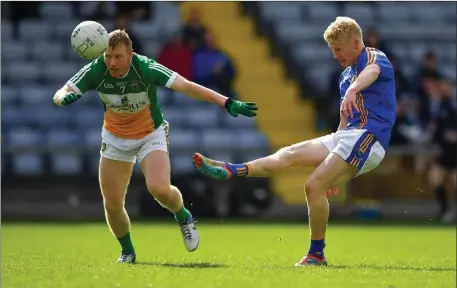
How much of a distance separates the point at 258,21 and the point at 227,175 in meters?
13.9

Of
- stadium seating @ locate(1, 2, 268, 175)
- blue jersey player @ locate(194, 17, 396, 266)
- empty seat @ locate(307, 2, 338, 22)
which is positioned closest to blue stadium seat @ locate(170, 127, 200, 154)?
stadium seating @ locate(1, 2, 268, 175)

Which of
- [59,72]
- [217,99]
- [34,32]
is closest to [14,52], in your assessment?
[34,32]

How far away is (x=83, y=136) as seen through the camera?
18797 millimetres

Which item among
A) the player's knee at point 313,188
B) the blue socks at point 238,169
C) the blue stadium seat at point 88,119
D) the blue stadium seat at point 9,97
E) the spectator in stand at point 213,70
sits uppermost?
the blue socks at point 238,169

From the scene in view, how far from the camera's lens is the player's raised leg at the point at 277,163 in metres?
8.34

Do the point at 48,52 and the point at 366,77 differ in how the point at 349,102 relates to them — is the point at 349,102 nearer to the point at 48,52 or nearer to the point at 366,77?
the point at 366,77

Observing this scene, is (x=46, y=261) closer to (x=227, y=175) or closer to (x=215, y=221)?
(x=227, y=175)

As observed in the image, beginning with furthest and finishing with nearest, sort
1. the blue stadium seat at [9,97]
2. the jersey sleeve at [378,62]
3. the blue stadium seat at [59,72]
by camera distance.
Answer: the blue stadium seat at [59,72] < the blue stadium seat at [9,97] < the jersey sleeve at [378,62]

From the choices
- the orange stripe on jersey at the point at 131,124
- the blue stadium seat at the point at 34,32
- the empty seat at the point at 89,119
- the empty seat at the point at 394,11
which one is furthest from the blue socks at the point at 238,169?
the empty seat at the point at 394,11

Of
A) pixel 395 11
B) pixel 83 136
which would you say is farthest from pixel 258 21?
Answer: pixel 83 136

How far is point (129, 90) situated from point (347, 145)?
1.80 meters

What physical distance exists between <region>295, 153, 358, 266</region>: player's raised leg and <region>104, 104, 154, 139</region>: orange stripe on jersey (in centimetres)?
144

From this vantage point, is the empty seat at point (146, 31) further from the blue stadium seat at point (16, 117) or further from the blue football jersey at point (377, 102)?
the blue football jersey at point (377, 102)

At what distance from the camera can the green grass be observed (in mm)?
7266
